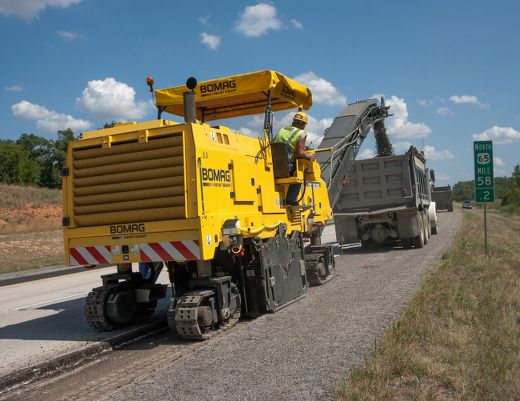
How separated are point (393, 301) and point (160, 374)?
162 inches

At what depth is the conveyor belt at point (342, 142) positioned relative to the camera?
568 inches

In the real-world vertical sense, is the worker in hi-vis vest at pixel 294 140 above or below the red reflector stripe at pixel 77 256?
above

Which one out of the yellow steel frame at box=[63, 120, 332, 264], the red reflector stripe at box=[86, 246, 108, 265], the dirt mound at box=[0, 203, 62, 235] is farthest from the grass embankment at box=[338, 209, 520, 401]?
the dirt mound at box=[0, 203, 62, 235]

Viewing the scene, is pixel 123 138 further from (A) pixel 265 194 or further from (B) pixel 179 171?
(A) pixel 265 194

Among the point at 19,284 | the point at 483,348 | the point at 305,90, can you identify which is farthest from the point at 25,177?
the point at 483,348

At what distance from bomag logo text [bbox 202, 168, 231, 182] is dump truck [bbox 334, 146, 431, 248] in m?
8.99

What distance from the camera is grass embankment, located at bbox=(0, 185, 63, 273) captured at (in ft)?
83.9

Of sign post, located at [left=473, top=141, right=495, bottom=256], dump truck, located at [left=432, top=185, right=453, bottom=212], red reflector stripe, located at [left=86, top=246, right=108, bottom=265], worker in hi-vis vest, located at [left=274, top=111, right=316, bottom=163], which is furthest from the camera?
dump truck, located at [left=432, top=185, right=453, bottom=212]

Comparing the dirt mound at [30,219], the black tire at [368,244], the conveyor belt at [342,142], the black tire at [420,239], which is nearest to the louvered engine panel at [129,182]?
the conveyor belt at [342,142]

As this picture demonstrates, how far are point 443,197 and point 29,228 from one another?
34470 millimetres

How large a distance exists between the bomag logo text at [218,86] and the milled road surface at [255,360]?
360cm

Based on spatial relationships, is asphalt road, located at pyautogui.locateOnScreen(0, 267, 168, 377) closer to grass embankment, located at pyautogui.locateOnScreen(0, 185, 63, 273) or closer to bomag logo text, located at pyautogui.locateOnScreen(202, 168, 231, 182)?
bomag logo text, located at pyautogui.locateOnScreen(202, 168, 231, 182)

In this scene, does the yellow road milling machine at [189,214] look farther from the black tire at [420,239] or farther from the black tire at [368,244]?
the black tire at [368,244]

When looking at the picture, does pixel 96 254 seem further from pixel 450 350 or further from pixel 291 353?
pixel 450 350
